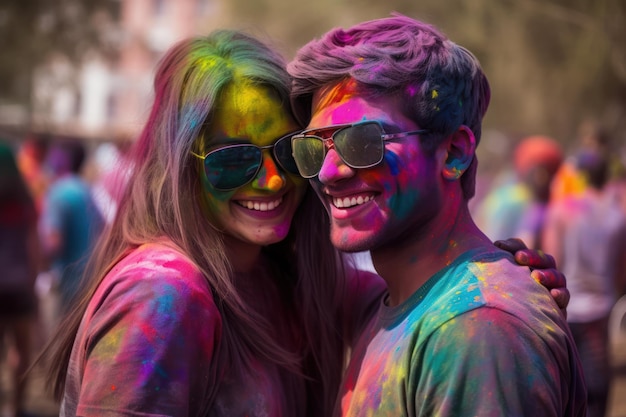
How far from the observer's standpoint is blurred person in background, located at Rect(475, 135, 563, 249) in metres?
5.88

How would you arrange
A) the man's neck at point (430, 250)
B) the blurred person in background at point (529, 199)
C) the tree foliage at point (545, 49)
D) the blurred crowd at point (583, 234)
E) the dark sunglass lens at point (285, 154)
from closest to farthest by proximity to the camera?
the man's neck at point (430, 250)
the dark sunglass lens at point (285, 154)
the blurred crowd at point (583, 234)
the blurred person in background at point (529, 199)
the tree foliage at point (545, 49)

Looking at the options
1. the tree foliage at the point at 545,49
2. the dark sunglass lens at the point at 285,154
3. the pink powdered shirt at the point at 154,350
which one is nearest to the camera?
the pink powdered shirt at the point at 154,350

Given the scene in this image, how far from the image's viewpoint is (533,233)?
5859mm

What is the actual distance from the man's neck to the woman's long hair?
44 cm

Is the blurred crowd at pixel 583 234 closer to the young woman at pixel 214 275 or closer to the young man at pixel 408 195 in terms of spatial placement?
the young woman at pixel 214 275

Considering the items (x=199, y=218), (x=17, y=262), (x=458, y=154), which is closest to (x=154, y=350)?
(x=199, y=218)

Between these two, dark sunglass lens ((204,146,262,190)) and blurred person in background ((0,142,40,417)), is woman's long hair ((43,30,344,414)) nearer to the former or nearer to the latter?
dark sunglass lens ((204,146,262,190))

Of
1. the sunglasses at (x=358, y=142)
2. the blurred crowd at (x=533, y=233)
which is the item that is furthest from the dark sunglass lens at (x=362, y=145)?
the blurred crowd at (x=533, y=233)

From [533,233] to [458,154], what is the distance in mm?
3937

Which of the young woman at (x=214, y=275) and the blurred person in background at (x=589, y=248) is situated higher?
the young woman at (x=214, y=275)

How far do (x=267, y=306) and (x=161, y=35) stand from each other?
5518 cm

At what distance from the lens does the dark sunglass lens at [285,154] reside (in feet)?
7.89

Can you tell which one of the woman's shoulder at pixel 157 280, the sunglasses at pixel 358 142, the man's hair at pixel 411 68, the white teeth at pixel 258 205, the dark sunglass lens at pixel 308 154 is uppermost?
the man's hair at pixel 411 68

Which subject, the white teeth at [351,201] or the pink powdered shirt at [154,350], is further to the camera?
the white teeth at [351,201]
